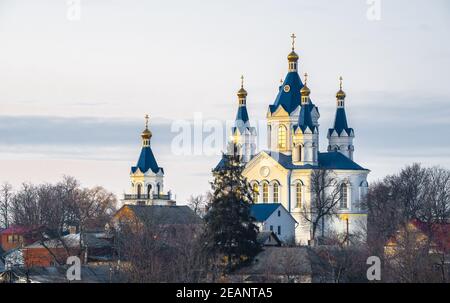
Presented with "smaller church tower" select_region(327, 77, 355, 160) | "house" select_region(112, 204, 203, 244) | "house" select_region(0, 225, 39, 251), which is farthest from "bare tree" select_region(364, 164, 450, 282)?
"house" select_region(0, 225, 39, 251)

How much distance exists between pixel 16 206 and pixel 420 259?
43.9 meters

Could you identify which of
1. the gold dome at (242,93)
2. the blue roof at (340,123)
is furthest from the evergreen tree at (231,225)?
the blue roof at (340,123)

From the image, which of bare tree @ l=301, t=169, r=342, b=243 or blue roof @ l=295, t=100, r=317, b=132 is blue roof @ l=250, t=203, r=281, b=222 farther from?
blue roof @ l=295, t=100, r=317, b=132

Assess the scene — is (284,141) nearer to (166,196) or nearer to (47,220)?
(166,196)

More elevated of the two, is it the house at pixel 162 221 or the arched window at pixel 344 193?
the arched window at pixel 344 193

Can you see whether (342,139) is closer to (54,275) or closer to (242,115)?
(242,115)

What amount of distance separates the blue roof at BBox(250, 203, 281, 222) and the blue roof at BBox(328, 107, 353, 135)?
10061 millimetres

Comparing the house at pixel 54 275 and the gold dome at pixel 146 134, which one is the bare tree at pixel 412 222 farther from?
the gold dome at pixel 146 134

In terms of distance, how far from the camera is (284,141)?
292 feet

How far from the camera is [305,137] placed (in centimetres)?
8688

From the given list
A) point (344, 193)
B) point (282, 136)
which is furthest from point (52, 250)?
point (282, 136)

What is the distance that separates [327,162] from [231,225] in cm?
3167

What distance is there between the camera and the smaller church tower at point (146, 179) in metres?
88.9

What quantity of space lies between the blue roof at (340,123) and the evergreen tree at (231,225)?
3276cm
